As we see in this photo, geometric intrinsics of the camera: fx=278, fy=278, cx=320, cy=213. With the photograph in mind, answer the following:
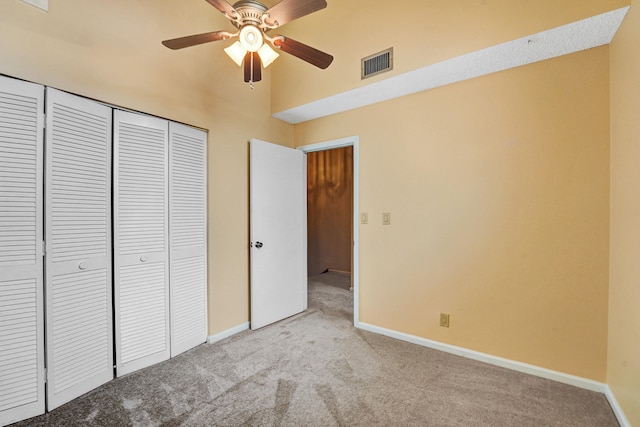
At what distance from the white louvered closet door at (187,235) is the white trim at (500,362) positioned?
5.87 ft

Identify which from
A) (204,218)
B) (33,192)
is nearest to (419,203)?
(204,218)

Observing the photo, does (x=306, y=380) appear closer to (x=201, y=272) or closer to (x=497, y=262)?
(x=201, y=272)

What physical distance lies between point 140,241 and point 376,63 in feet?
8.23

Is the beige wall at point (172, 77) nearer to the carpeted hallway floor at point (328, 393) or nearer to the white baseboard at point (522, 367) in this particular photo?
the carpeted hallway floor at point (328, 393)

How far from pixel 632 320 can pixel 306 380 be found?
204 centimetres

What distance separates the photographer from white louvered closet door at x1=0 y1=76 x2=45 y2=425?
Answer: 1.62m

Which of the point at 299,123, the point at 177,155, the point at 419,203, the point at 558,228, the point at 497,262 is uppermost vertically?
the point at 299,123

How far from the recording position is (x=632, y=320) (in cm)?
156

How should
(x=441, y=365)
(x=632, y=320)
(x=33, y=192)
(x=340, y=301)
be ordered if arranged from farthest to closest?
(x=340, y=301), (x=441, y=365), (x=33, y=192), (x=632, y=320)

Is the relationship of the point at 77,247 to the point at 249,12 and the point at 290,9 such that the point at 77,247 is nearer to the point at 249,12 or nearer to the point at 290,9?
the point at 249,12

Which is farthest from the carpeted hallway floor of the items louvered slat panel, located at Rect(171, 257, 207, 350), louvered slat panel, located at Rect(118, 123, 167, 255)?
louvered slat panel, located at Rect(118, 123, 167, 255)

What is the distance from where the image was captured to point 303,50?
5.69 ft

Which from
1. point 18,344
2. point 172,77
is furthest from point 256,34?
point 18,344

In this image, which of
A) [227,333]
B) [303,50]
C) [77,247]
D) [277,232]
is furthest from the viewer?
[277,232]
